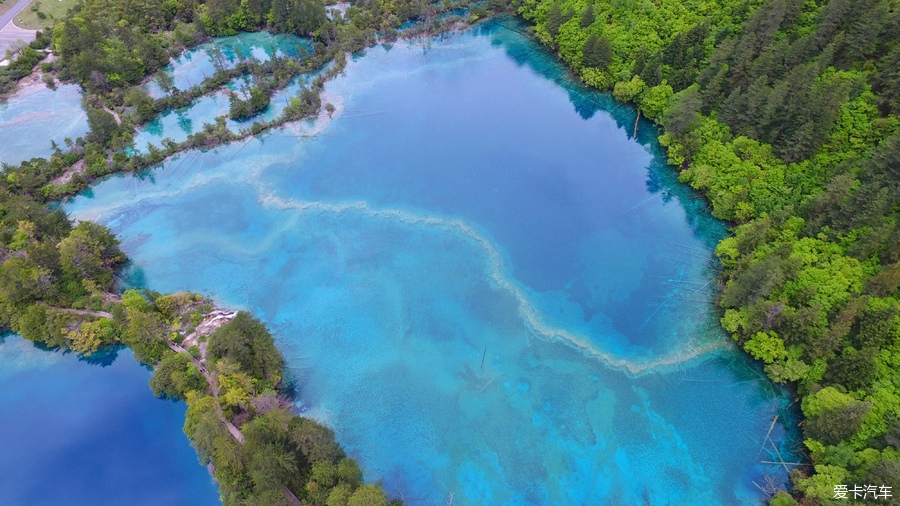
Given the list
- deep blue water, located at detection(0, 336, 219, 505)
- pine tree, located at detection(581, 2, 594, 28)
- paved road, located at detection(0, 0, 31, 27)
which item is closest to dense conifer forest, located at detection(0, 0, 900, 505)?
pine tree, located at detection(581, 2, 594, 28)

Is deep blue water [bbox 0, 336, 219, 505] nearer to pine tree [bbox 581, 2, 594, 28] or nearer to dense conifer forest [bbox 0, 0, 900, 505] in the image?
dense conifer forest [bbox 0, 0, 900, 505]

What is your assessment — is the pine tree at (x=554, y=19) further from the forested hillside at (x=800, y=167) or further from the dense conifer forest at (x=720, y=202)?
the forested hillside at (x=800, y=167)

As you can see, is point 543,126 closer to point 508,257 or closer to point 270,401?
point 508,257

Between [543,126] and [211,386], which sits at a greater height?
[543,126]

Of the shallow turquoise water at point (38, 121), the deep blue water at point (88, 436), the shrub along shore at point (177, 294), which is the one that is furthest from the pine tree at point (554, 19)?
the deep blue water at point (88, 436)

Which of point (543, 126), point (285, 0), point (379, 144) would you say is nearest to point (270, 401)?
point (379, 144)

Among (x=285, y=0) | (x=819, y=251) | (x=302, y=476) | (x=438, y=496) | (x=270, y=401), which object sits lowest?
(x=438, y=496)

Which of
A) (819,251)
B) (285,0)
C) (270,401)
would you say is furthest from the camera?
(285,0)
